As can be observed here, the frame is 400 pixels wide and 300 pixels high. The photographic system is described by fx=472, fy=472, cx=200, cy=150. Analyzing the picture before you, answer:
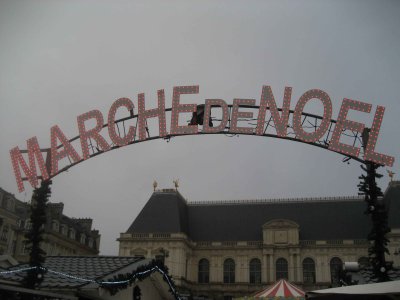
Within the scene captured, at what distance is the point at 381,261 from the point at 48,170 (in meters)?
8.31

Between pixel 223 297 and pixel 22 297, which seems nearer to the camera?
pixel 22 297

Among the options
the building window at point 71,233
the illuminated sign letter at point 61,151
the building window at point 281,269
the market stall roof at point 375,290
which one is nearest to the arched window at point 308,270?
the building window at point 281,269

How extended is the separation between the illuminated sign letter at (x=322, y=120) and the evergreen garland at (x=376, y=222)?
1444 millimetres

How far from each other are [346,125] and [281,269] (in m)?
36.6

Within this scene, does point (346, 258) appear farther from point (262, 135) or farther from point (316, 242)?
point (262, 135)

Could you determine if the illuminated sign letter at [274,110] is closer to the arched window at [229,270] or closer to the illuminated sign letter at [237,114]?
the illuminated sign letter at [237,114]

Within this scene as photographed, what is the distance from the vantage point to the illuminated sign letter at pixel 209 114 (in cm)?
1266

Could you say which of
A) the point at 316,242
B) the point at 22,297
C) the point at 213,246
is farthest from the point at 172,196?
the point at 22,297

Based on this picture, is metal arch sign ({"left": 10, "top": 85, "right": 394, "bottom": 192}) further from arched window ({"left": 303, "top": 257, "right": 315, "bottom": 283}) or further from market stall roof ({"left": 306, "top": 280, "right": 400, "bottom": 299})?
arched window ({"left": 303, "top": 257, "right": 315, "bottom": 283})

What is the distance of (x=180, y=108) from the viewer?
13.0 meters

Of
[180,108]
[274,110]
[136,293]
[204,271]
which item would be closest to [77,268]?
[136,293]

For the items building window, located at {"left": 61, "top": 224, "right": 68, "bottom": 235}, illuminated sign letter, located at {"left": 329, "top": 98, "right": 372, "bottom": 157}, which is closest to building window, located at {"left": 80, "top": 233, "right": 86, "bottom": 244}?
building window, located at {"left": 61, "top": 224, "right": 68, "bottom": 235}

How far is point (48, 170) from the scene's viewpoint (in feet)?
40.2

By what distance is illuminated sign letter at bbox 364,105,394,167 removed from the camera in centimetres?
1099
